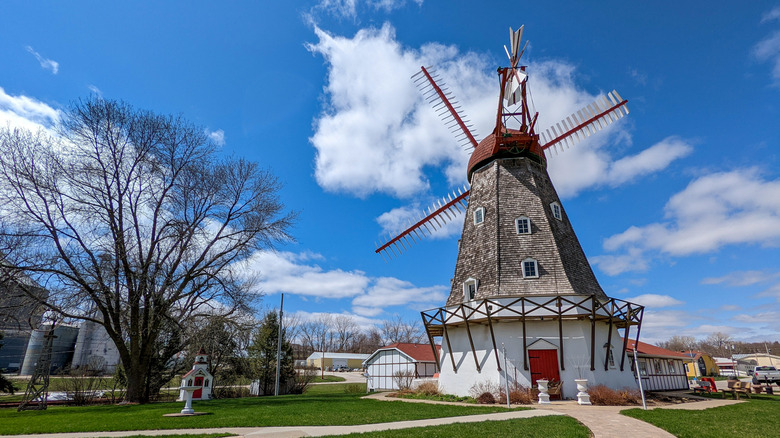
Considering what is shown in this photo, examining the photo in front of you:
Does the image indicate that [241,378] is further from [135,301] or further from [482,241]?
[482,241]

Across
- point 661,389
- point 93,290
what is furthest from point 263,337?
point 661,389

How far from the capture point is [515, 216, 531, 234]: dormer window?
1908 centimetres

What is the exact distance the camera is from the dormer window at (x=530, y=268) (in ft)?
57.7

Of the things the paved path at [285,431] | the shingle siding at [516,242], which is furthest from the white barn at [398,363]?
the paved path at [285,431]

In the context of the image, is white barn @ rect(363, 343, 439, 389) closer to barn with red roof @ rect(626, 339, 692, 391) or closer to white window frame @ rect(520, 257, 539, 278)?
barn with red roof @ rect(626, 339, 692, 391)

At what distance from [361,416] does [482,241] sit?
11.3m

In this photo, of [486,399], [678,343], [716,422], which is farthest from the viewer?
[678,343]

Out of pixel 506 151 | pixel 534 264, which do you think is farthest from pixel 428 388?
pixel 506 151

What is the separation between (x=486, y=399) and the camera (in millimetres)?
15508

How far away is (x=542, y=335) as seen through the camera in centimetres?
1656

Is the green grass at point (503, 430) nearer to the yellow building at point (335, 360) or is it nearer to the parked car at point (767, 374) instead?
the parked car at point (767, 374)

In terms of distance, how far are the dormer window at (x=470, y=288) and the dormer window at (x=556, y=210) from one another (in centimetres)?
577

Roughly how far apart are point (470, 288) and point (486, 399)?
5.15 m

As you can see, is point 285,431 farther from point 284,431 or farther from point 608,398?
point 608,398
